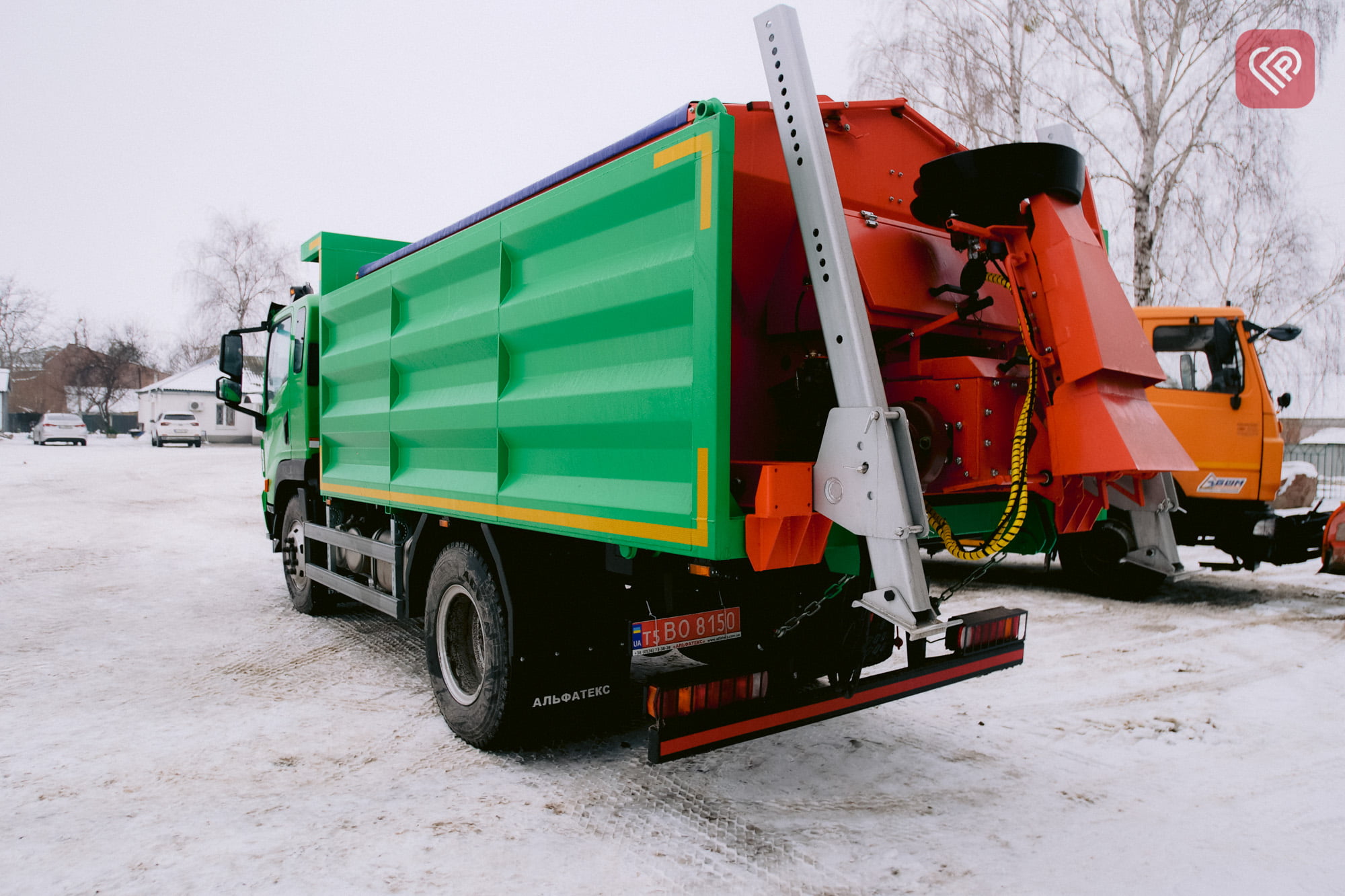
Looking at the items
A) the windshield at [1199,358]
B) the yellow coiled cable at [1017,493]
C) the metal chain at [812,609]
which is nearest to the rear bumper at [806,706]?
the metal chain at [812,609]

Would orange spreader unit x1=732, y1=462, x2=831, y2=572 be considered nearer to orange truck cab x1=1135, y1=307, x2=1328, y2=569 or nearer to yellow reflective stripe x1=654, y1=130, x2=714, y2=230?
yellow reflective stripe x1=654, y1=130, x2=714, y2=230

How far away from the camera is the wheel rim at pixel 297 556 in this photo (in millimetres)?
6562

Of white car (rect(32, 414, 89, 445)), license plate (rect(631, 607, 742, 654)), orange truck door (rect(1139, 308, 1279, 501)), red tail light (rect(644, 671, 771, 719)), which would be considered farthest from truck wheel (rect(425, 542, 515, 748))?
white car (rect(32, 414, 89, 445))

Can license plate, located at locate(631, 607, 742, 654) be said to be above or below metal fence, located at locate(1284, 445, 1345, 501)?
below

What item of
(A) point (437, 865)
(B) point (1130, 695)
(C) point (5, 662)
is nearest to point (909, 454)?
(A) point (437, 865)

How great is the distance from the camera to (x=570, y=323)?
125 inches

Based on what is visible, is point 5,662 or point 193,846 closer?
point 193,846

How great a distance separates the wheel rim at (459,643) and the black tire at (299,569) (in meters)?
2.79

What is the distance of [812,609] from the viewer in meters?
3.42

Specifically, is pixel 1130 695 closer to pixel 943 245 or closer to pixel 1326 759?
pixel 1326 759

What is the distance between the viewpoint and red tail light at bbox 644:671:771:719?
2.73 metres

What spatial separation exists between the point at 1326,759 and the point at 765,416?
3.30 metres

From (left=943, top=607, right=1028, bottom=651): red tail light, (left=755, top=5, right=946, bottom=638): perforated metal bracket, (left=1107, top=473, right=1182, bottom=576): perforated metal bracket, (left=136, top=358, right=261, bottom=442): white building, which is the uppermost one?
(left=136, top=358, right=261, bottom=442): white building

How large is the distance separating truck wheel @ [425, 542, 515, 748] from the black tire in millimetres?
2651
